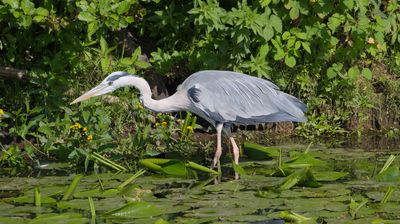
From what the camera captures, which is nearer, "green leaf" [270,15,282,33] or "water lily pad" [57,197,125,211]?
"water lily pad" [57,197,125,211]

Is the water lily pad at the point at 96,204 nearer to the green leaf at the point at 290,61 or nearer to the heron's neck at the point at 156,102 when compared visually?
the heron's neck at the point at 156,102

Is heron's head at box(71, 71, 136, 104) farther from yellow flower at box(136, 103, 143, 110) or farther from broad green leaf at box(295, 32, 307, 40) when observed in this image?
broad green leaf at box(295, 32, 307, 40)

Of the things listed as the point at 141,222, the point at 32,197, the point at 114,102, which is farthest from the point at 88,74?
the point at 141,222

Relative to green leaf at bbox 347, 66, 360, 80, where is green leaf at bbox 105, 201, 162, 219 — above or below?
below

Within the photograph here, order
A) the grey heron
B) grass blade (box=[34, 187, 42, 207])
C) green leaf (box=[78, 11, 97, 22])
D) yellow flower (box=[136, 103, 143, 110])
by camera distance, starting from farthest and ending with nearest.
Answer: yellow flower (box=[136, 103, 143, 110])
green leaf (box=[78, 11, 97, 22])
the grey heron
grass blade (box=[34, 187, 42, 207])

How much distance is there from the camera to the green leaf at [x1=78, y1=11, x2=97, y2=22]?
27.5 ft

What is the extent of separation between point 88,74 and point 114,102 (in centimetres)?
36

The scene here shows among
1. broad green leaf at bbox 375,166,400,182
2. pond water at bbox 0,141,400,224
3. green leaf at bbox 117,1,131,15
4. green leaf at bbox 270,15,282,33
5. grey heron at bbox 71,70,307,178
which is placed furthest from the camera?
green leaf at bbox 270,15,282,33

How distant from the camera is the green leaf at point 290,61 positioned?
29.9 ft

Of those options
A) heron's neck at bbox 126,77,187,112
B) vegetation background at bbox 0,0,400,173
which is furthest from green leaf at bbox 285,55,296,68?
heron's neck at bbox 126,77,187,112

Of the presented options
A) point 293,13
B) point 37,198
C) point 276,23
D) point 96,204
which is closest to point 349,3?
point 293,13

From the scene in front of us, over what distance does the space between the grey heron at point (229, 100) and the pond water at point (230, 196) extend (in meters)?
0.37

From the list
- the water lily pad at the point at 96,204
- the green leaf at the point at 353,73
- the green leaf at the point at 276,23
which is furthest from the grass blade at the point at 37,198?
the green leaf at the point at 353,73

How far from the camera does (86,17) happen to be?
8.39 meters
